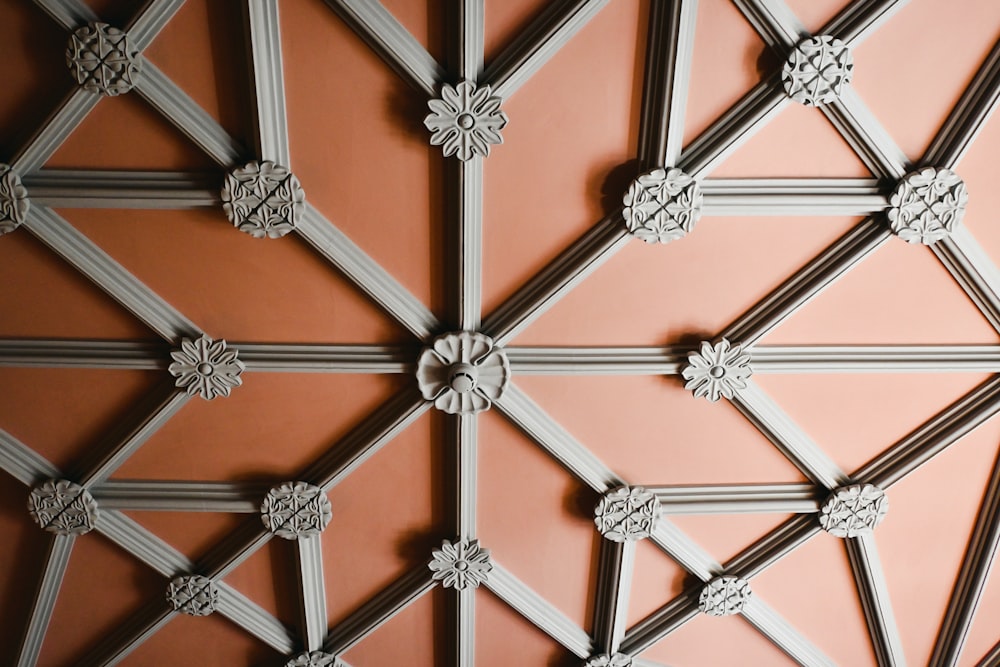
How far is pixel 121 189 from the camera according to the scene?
251 inches

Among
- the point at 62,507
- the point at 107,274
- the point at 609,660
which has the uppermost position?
the point at 107,274

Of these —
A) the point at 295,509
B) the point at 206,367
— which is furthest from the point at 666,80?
the point at 295,509

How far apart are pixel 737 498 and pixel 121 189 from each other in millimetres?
6022

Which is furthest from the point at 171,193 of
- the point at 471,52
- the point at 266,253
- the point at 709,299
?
the point at 709,299

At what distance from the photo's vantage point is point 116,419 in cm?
736

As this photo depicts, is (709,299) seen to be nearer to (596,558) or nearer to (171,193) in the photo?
(596,558)

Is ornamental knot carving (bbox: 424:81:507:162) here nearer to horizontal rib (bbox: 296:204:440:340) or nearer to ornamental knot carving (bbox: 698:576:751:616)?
horizontal rib (bbox: 296:204:440:340)

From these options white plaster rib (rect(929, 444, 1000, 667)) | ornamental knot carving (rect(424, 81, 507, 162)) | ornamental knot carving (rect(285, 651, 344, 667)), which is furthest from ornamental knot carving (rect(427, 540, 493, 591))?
white plaster rib (rect(929, 444, 1000, 667))

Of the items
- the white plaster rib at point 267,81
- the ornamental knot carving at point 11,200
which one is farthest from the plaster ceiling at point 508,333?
the ornamental knot carving at point 11,200

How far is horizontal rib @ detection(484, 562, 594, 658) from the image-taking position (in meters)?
8.05

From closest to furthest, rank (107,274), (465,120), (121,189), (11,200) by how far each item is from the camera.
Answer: (465,120) → (11,200) → (121,189) → (107,274)

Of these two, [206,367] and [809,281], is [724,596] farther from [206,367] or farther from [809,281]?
[206,367]

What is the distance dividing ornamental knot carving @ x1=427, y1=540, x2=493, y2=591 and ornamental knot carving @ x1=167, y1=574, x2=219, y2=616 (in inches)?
83.5

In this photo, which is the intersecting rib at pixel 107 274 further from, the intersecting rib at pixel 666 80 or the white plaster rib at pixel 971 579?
the white plaster rib at pixel 971 579
